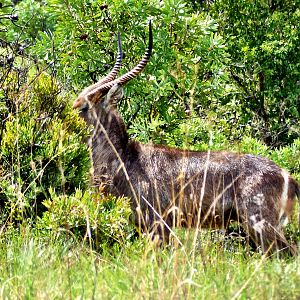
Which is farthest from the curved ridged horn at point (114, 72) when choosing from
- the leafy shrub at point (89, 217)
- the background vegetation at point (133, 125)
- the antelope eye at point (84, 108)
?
the leafy shrub at point (89, 217)

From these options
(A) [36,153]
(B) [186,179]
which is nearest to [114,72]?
(B) [186,179]

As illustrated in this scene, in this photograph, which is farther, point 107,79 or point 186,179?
point 107,79

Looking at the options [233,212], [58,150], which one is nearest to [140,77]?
[233,212]

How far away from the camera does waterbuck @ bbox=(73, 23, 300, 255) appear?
6652mm

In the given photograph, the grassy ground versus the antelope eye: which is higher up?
the antelope eye

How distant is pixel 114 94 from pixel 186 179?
3.77 feet

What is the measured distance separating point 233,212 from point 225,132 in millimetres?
3196

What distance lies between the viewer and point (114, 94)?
7.49 metres

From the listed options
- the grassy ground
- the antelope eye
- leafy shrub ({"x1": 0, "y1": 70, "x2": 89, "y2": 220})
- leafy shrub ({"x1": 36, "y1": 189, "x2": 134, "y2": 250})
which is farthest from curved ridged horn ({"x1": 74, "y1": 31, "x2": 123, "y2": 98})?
the grassy ground

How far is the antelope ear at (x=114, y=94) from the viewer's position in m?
7.45

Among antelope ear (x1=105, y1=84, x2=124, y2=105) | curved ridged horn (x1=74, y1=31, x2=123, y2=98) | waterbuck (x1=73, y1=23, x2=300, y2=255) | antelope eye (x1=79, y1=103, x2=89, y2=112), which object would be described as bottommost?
waterbuck (x1=73, y1=23, x2=300, y2=255)

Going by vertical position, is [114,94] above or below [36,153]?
above

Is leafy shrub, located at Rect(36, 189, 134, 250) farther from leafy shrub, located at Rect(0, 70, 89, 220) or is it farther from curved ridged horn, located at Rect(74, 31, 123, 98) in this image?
curved ridged horn, located at Rect(74, 31, 123, 98)

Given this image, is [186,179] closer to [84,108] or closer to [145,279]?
[84,108]
